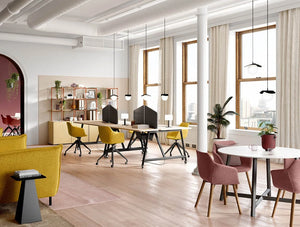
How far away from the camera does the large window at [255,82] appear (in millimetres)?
8750

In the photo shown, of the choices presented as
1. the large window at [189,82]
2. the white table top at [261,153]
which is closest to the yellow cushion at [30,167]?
the white table top at [261,153]

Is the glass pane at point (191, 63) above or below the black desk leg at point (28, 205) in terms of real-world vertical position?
above

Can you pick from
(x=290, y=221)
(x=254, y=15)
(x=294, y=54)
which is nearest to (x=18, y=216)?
(x=290, y=221)

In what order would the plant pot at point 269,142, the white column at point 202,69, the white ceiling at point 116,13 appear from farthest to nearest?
the white ceiling at point 116,13 < the white column at point 202,69 < the plant pot at point 269,142

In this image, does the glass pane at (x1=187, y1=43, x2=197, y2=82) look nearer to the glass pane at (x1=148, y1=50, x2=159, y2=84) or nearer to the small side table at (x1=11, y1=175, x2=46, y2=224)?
the glass pane at (x1=148, y1=50, x2=159, y2=84)

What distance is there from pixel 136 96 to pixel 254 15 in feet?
17.6

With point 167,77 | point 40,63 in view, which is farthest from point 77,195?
point 40,63

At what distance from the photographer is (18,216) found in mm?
4449

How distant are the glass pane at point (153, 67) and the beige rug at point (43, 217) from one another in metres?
7.97

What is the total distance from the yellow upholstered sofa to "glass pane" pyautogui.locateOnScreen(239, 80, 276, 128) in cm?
558

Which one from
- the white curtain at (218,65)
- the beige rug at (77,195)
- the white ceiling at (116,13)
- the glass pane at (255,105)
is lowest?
the beige rug at (77,195)

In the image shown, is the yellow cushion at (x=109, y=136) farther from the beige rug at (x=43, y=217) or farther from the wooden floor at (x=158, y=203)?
the beige rug at (x=43, y=217)

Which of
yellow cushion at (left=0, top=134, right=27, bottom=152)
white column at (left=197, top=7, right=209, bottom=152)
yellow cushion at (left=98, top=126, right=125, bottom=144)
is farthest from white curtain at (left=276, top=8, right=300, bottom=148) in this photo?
yellow cushion at (left=0, top=134, right=27, bottom=152)

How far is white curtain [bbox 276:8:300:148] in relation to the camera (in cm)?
778
